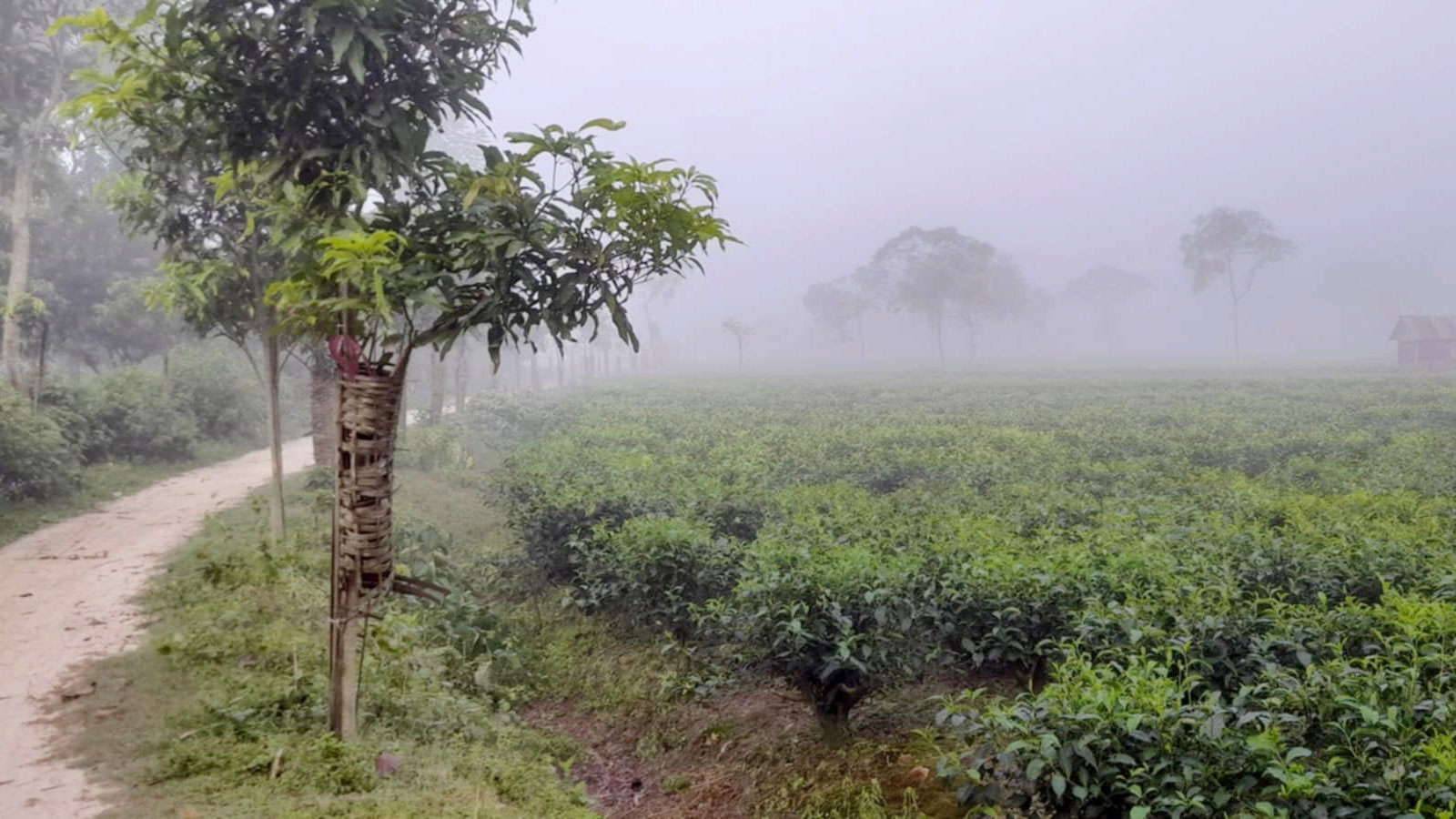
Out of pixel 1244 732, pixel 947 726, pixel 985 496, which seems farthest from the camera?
pixel 985 496

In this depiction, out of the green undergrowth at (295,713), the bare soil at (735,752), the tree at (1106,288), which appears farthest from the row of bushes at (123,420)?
the tree at (1106,288)

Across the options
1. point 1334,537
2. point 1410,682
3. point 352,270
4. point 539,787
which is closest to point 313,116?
point 352,270

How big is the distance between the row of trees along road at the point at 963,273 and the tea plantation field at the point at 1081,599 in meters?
59.3

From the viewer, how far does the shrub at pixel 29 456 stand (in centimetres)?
1202

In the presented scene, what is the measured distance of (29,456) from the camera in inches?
483

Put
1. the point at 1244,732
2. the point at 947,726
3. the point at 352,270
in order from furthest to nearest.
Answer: the point at 947,726
the point at 352,270
the point at 1244,732

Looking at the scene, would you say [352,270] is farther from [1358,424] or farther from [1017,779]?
[1358,424]

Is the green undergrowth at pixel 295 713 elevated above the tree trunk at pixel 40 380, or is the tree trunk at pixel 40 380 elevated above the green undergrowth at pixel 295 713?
the tree trunk at pixel 40 380

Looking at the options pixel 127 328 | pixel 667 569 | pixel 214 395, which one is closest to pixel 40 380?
pixel 214 395

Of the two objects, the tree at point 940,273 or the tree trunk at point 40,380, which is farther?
the tree at point 940,273

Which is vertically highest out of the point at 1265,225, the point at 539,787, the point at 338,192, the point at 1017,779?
the point at 1265,225

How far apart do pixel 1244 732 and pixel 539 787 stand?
11.5 feet

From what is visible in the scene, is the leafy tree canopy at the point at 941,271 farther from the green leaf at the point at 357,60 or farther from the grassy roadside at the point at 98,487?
the green leaf at the point at 357,60

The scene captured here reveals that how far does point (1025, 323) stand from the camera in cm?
11062
